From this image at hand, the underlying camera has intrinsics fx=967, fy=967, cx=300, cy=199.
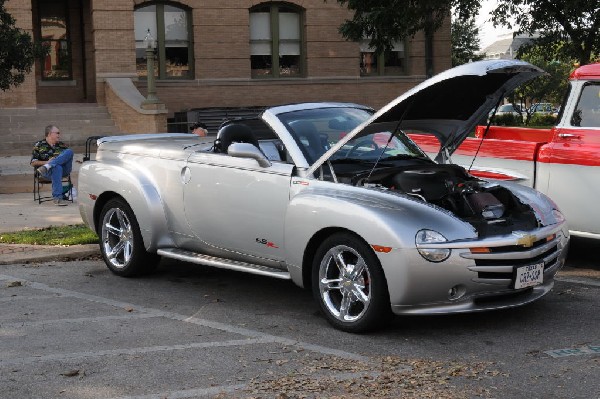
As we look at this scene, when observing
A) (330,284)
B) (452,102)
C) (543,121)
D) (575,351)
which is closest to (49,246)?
(330,284)

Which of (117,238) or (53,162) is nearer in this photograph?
(117,238)

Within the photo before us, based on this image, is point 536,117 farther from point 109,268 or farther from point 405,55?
point 109,268

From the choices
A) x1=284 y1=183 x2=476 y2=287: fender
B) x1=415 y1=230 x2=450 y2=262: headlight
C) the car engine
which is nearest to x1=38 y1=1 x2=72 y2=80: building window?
the car engine

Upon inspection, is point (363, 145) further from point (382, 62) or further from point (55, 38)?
point (382, 62)

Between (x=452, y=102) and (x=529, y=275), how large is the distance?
170 centimetres

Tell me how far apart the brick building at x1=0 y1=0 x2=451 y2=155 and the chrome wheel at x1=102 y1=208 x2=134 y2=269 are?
18.5 meters

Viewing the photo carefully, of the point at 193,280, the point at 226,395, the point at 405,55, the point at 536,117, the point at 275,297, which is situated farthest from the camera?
the point at 536,117

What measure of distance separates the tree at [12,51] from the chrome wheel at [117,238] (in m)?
10.1

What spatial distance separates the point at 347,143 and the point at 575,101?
2.97 m

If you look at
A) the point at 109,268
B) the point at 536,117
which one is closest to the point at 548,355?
the point at 109,268

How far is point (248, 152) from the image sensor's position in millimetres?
7633

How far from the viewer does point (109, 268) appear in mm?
9242

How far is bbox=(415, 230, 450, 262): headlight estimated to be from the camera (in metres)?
6.49

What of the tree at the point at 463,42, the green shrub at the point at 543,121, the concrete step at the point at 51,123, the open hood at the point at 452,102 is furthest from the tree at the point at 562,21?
the tree at the point at 463,42
